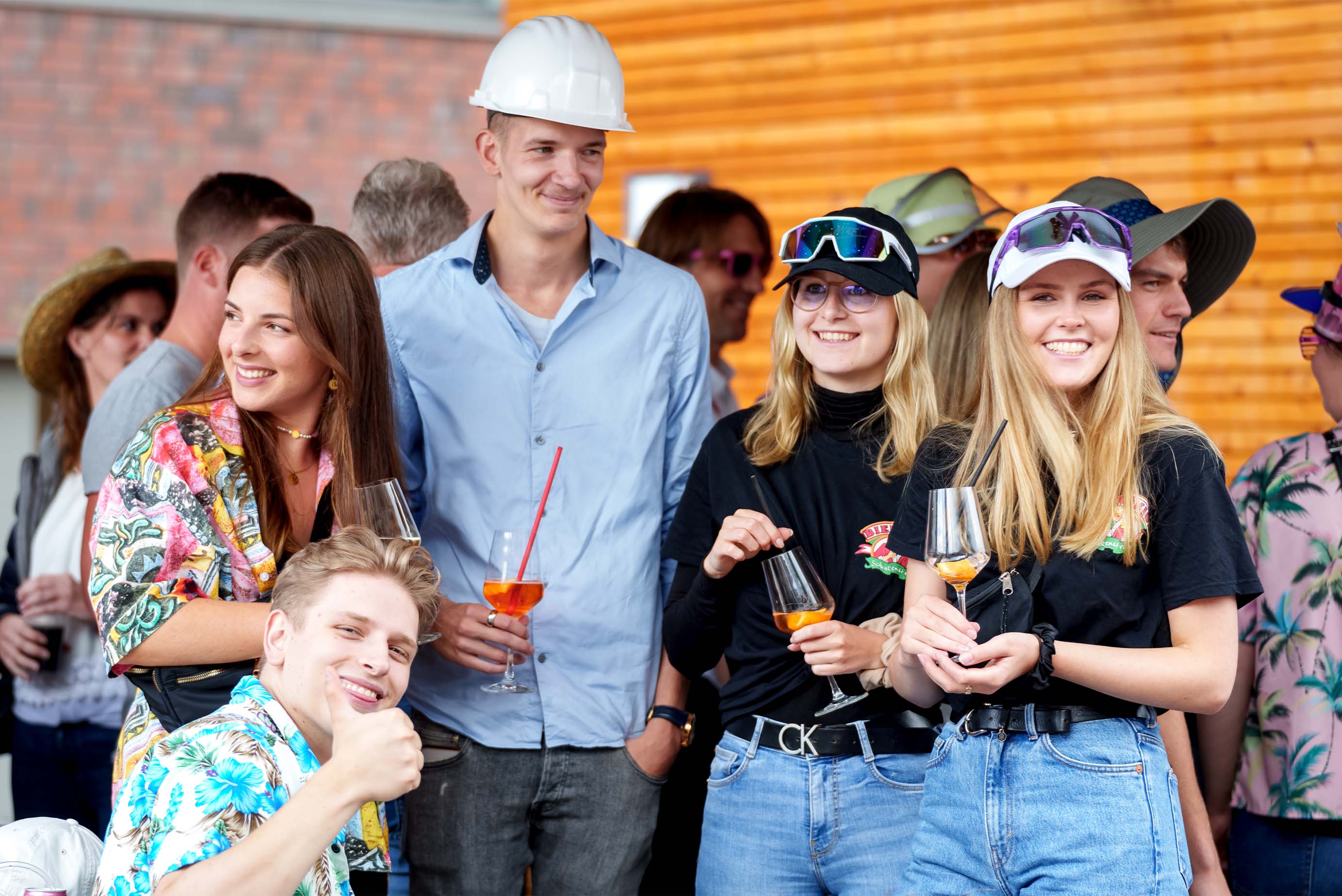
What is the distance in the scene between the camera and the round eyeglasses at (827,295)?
270 cm

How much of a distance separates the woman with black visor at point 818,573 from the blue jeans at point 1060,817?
0.89 ft

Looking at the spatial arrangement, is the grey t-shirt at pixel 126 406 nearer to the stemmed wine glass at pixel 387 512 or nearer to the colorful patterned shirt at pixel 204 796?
the stemmed wine glass at pixel 387 512

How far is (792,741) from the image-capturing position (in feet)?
8.19

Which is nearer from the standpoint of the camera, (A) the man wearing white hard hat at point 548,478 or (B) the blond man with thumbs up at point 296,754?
(B) the blond man with thumbs up at point 296,754

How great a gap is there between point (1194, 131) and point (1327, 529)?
4339 millimetres

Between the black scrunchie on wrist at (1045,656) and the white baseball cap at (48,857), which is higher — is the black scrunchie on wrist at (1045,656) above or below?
above

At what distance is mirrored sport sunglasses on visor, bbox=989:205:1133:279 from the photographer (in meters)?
2.32

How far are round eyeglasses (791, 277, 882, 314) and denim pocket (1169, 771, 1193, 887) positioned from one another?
44.4 inches

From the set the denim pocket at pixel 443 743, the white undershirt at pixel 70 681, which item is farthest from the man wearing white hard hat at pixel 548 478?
the white undershirt at pixel 70 681

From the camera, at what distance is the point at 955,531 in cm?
211

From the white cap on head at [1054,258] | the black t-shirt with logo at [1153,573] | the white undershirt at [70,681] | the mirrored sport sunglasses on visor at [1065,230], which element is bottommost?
the white undershirt at [70,681]

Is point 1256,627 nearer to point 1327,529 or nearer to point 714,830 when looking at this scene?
point 1327,529

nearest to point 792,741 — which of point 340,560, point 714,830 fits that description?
point 714,830

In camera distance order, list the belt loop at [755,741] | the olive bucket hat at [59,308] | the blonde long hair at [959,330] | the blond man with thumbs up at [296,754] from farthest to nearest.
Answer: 1. the olive bucket hat at [59,308]
2. the blonde long hair at [959,330]
3. the belt loop at [755,741]
4. the blond man with thumbs up at [296,754]
